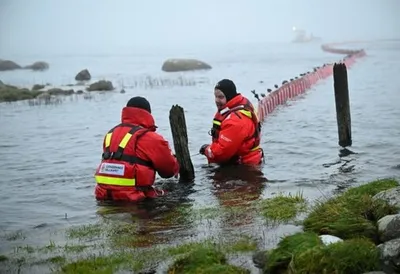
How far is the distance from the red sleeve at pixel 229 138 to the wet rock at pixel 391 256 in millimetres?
5320

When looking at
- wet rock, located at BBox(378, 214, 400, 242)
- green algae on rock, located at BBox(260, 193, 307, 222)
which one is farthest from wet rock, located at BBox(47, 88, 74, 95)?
wet rock, located at BBox(378, 214, 400, 242)

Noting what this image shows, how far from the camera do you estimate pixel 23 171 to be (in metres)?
14.2

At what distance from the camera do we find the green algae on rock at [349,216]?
642 centimetres

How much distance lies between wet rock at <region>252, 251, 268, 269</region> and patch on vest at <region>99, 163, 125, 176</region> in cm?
317

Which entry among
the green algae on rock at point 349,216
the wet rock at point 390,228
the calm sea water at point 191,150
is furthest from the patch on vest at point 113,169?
the wet rock at point 390,228

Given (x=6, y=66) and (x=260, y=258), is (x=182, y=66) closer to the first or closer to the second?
(x=6, y=66)

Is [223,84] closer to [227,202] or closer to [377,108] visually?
[227,202]

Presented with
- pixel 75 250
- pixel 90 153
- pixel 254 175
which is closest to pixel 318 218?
pixel 75 250

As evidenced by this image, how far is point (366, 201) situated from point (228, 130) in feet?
12.7

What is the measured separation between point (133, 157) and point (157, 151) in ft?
1.30

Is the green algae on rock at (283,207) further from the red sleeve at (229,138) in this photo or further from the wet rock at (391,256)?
the wet rock at (391,256)

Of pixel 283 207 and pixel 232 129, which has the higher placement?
pixel 232 129

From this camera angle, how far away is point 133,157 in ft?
28.7

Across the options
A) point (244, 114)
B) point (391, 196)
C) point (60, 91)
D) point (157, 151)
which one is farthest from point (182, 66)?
point (391, 196)
